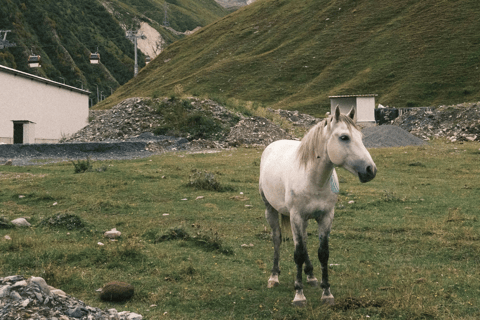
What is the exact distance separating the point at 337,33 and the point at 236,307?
93637 millimetres

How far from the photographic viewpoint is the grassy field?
6.11 metres

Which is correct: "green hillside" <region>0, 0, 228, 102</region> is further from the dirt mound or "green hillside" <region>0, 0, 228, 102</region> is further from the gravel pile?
the dirt mound

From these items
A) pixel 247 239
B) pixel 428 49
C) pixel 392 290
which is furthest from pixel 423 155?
pixel 428 49

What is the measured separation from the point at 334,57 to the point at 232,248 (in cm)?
8238

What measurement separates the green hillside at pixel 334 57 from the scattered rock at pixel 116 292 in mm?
59147

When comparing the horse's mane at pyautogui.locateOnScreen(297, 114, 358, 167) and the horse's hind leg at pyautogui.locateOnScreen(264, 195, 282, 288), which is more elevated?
the horse's mane at pyautogui.locateOnScreen(297, 114, 358, 167)

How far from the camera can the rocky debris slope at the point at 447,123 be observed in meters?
35.0

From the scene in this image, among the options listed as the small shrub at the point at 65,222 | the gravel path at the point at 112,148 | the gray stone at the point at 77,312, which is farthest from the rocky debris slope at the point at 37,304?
the gravel path at the point at 112,148

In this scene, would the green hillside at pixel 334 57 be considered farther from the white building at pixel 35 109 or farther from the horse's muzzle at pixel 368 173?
the horse's muzzle at pixel 368 173

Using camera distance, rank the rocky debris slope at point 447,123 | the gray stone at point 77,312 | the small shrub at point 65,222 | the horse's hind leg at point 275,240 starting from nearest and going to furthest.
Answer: the gray stone at point 77,312
the horse's hind leg at point 275,240
the small shrub at point 65,222
the rocky debris slope at point 447,123

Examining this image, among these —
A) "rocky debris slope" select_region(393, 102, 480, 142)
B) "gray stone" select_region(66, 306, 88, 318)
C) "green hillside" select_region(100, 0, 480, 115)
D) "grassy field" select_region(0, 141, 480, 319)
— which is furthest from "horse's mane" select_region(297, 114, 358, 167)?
"green hillside" select_region(100, 0, 480, 115)

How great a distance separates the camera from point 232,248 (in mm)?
8844

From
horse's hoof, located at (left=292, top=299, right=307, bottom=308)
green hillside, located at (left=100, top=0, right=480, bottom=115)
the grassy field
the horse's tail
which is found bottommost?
horse's hoof, located at (left=292, top=299, right=307, bottom=308)

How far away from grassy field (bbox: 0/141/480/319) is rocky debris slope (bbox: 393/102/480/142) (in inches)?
820
